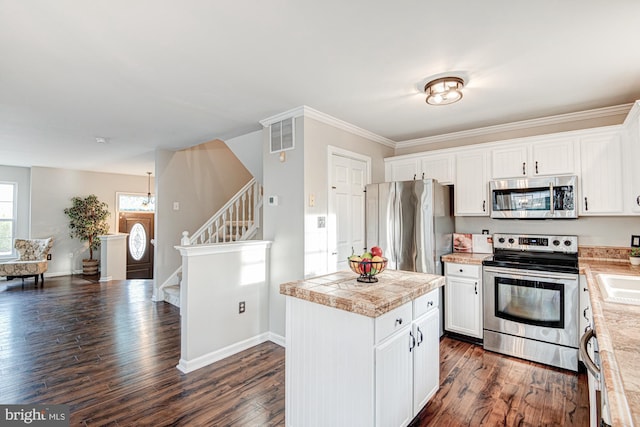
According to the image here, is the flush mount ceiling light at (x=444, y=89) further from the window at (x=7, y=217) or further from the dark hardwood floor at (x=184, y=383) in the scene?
the window at (x=7, y=217)

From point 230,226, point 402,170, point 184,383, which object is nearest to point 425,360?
point 184,383

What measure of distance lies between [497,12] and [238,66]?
172 centimetres

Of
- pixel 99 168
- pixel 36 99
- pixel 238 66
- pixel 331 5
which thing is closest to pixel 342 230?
pixel 238 66

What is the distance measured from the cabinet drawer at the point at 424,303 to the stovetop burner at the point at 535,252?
1.34m

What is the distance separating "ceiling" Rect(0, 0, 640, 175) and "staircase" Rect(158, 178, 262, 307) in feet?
5.03

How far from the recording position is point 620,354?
1089 millimetres

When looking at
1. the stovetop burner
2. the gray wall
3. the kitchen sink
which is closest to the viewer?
the kitchen sink

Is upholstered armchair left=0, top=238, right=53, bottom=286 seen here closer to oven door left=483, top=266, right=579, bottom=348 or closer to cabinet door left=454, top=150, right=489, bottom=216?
cabinet door left=454, top=150, right=489, bottom=216

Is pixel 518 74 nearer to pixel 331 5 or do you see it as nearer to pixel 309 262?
pixel 331 5

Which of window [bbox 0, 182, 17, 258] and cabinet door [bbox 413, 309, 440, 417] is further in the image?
window [bbox 0, 182, 17, 258]

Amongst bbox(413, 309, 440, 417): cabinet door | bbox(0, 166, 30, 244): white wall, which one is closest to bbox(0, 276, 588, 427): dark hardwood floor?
bbox(413, 309, 440, 417): cabinet door

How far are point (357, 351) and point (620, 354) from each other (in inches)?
42.0

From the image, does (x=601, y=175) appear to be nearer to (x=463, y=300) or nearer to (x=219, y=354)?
(x=463, y=300)

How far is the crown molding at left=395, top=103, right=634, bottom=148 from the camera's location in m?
3.20
